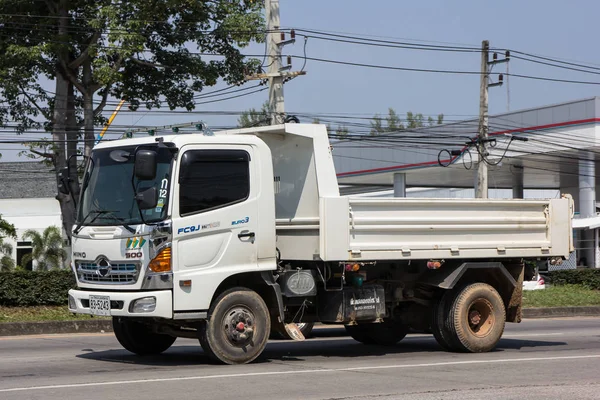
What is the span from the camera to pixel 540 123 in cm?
3591

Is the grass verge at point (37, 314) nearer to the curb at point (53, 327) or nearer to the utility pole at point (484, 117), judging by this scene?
the curb at point (53, 327)

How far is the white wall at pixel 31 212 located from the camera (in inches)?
2099

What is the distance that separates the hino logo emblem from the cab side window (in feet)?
3.58

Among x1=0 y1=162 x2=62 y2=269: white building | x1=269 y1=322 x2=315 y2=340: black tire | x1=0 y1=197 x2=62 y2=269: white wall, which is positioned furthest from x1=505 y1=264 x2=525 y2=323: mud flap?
x1=0 y1=197 x2=62 y2=269: white wall

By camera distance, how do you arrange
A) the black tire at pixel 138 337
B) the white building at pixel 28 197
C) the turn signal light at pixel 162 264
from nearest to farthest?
the turn signal light at pixel 162 264
the black tire at pixel 138 337
the white building at pixel 28 197

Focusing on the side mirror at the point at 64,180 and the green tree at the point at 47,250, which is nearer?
the side mirror at the point at 64,180

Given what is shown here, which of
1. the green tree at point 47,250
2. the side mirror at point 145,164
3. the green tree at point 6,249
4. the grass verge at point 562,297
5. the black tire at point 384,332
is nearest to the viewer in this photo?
the side mirror at point 145,164

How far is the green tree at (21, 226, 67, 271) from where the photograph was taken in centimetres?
4172

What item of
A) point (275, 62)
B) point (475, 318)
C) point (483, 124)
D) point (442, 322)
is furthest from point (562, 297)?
point (442, 322)

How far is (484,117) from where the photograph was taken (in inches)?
1209

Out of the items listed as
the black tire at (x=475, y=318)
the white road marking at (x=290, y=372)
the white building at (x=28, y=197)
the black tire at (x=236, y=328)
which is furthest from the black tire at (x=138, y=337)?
the white building at (x=28, y=197)

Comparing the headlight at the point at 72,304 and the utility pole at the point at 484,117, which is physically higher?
the utility pole at the point at 484,117

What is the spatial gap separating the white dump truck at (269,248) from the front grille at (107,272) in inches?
0.7

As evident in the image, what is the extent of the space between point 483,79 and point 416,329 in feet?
63.5
